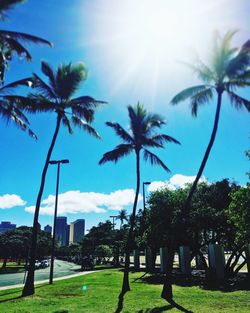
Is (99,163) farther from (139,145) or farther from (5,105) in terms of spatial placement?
(5,105)

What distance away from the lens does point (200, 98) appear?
1803cm

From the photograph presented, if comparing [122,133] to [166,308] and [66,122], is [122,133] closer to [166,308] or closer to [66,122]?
[66,122]

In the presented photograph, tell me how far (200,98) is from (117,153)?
7.07m

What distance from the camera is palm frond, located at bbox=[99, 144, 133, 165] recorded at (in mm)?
22547

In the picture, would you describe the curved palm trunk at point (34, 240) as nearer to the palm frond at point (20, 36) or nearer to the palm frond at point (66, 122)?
the palm frond at point (66, 122)

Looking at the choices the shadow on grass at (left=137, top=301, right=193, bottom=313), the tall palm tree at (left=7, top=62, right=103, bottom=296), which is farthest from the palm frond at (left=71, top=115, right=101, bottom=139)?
the shadow on grass at (left=137, top=301, right=193, bottom=313)

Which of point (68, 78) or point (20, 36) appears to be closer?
point (20, 36)

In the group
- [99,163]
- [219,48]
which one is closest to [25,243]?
[99,163]

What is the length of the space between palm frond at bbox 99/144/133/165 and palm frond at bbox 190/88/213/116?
5.71 metres

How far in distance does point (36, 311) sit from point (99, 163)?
11.3 metres

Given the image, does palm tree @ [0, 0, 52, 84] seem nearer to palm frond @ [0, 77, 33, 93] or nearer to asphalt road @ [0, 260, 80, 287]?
palm frond @ [0, 77, 33, 93]

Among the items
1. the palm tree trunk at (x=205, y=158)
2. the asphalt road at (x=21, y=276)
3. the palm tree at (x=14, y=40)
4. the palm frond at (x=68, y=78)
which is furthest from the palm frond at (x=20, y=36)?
the asphalt road at (x=21, y=276)

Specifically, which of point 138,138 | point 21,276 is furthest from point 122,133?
point 21,276

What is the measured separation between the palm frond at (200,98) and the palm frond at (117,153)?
225 inches
